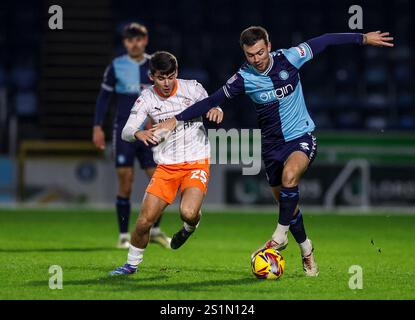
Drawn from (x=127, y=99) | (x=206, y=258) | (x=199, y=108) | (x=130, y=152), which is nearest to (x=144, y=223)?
(x=199, y=108)

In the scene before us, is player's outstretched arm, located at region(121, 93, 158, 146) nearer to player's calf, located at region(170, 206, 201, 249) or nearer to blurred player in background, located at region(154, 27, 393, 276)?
blurred player in background, located at region(154, 27, 393, 276)

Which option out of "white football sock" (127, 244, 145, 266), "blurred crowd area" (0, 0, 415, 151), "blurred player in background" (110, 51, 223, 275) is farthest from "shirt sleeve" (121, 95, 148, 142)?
"blurred crowd area" (0, 0, 415, 151)

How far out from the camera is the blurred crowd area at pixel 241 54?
2098 cm

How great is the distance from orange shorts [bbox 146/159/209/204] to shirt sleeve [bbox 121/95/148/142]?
39 cm

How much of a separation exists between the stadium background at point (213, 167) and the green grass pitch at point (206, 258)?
0.08 ft

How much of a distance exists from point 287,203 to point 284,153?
508 mm

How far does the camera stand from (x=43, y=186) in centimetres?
1805

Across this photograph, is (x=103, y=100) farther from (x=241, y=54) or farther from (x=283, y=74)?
(x=241, y=54)

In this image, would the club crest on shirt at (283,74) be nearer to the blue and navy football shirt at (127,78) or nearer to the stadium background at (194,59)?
the blue and navy football shirt at (127,78)

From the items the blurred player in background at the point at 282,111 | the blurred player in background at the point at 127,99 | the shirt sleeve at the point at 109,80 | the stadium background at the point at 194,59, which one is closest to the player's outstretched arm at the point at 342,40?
the blurred player in background at the point at 282,111

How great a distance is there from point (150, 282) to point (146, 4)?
1504 centimetres

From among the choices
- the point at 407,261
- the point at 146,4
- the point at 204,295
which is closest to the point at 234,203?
the point at 146,4

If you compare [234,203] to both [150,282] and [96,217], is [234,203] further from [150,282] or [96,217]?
[150,282]

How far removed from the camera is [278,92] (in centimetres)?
855
